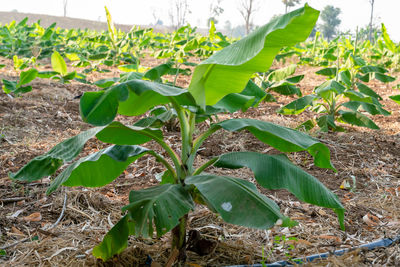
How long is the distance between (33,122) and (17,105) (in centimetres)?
82

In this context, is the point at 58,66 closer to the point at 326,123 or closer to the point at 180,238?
the point at 326,123

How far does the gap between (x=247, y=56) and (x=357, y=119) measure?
3.34 m

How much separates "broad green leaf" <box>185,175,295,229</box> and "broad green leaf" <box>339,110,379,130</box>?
3.15 meters

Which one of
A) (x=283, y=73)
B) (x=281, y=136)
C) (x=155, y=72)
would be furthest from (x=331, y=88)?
(x=281, y=136)

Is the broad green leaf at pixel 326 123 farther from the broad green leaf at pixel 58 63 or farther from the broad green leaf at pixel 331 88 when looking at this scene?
the broad green leaf at pixel 58 63

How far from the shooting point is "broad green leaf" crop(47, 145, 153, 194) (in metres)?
1.58

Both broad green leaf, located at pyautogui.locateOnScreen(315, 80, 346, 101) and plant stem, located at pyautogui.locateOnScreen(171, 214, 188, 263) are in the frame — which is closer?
plant stem, located at pyautogui.locateOnScreen(171, 214, 188, 263)

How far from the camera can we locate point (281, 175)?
1.60 m

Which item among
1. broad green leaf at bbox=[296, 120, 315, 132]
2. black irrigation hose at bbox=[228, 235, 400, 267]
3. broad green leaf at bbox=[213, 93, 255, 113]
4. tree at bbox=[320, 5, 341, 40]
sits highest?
tree at bbox=[320, 5, 341, 40]

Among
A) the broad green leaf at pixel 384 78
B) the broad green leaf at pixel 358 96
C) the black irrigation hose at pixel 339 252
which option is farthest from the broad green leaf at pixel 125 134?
the broad green leaf at pixel 384 78

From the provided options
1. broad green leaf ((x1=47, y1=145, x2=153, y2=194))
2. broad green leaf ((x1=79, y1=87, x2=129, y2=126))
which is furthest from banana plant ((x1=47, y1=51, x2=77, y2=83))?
broad green leaf ((x1=79, y1=87, x2=129, y2=126))

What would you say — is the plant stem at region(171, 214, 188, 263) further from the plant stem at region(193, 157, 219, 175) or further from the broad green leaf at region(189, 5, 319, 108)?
the broad green leaf at region(189, 5, 319, 108)

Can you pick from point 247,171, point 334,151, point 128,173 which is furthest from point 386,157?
point 128,173

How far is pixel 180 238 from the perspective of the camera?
1679mm
